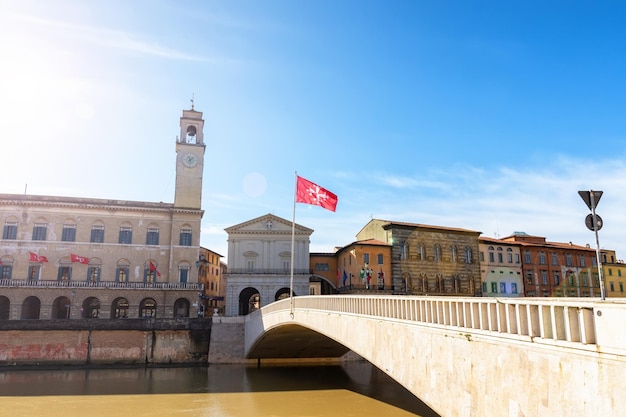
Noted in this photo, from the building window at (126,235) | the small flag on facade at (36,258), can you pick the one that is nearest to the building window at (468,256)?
the building window at (126,235)

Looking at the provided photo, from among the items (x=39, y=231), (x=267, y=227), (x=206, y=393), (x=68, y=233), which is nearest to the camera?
(x=206, y=393)

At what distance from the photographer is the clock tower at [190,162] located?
5312 cm

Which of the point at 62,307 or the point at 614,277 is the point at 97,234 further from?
the point at 614,277

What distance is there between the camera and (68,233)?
4962 centimetres

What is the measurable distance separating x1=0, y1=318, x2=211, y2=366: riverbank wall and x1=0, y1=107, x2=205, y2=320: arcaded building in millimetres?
5994

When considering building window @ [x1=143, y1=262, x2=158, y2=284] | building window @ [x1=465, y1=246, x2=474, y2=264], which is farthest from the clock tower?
building window @ [x1=465, y1=246, x2=474, y2=264]

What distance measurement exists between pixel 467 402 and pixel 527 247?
54.8 m

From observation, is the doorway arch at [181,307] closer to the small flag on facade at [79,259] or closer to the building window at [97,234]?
the small flag on facade at [79,259]

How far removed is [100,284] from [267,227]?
63.7 ft

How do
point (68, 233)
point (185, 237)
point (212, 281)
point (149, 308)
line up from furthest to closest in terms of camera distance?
point (212, 281), point (185, 237), point (149, 308), point (68, 233)

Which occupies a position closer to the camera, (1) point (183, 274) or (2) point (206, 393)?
(2) point (206, 393)

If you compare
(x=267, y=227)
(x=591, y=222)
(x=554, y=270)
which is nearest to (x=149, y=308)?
(x=267, y=227)

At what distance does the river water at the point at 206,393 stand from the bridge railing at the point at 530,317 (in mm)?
11374

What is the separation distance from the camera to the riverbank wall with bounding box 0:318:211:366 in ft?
131
